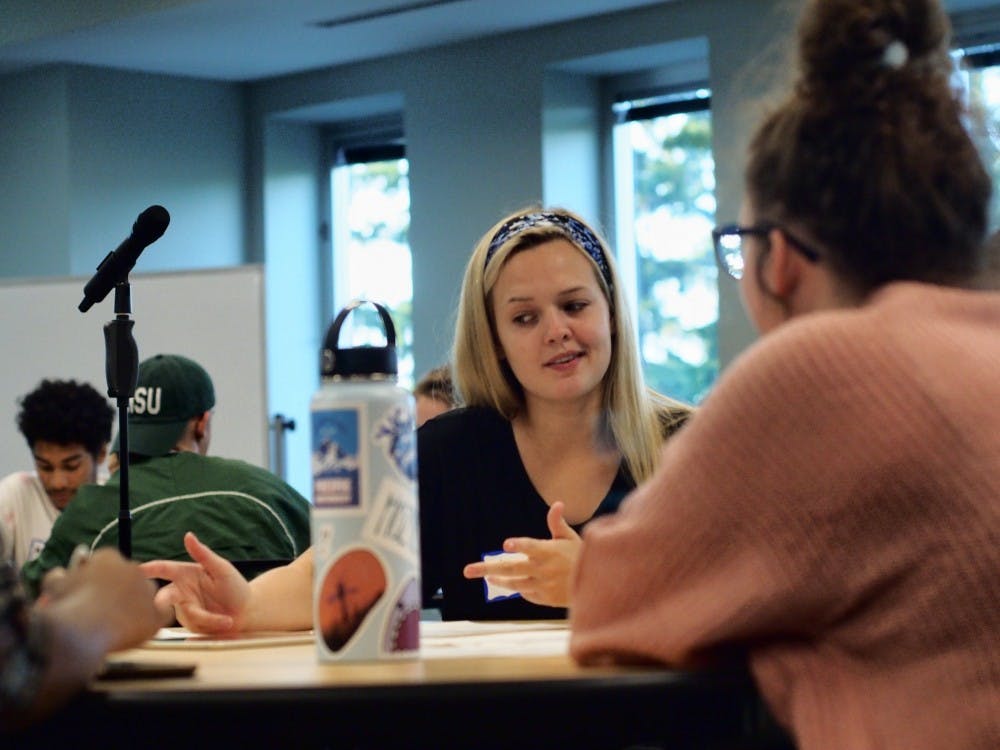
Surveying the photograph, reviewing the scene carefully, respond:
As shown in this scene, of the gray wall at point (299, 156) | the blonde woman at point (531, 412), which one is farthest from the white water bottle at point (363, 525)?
the gray wall at point (299, 156)

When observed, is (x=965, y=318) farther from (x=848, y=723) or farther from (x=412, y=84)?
(x=412, y=84)

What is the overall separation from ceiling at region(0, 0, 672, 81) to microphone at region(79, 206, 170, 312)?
3.84m

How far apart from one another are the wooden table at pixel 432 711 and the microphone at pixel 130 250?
131 cm

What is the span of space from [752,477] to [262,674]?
414 mm

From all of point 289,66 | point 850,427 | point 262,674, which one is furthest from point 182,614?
point 289,66

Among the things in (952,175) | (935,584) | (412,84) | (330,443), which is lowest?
(935,584)

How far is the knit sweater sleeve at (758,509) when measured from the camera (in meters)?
1.09

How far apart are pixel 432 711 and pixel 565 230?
1543 millimetres

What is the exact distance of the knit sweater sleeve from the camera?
1.09 meters

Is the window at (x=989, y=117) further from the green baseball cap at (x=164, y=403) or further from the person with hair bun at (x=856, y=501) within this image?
the green baseball cap at (x=164, y=403)

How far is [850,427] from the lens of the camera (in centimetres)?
110

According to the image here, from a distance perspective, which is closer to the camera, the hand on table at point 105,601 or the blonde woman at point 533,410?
the hand on table at point 105,601

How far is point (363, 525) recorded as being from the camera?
1213mm

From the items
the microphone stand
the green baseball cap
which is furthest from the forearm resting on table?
the green baseball cap
